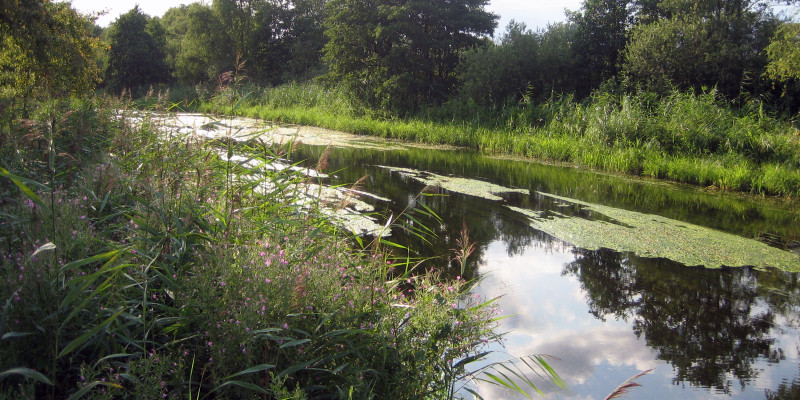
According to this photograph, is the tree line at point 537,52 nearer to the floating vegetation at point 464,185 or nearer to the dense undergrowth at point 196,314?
the floating vegetation at point 464,185

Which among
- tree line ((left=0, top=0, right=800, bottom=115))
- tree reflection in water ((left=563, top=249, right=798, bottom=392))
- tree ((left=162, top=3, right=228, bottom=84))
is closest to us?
tree reflection in water ((left=563, top=249, right=798, bottom=392))

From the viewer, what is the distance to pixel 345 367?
2.30 meters

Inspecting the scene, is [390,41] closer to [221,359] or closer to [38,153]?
[38,153]

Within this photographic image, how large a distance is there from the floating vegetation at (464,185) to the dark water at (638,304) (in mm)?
370

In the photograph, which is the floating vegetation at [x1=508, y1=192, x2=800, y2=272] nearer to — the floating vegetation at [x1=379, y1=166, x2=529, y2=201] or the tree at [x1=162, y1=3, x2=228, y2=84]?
the floating vegetation at [x1=379, y1=166, x2=529, y2=201]

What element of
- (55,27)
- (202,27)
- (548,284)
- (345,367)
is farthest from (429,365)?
(202,27)

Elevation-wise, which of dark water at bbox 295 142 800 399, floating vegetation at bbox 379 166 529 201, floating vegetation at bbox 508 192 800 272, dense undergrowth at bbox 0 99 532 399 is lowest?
dark water at bbox 295 142 800 399

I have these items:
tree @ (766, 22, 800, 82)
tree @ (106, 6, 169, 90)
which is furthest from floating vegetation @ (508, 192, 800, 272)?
tree @ (106, 6, 169, 90)

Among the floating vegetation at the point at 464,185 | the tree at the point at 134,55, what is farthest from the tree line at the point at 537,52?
the tree at the point at 134,55

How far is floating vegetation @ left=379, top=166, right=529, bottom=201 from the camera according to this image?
26.8ft

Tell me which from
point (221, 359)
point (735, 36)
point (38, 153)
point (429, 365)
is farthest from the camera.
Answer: point (735, 36)

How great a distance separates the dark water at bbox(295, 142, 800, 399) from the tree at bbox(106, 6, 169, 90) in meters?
26.8

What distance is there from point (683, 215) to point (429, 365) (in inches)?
236

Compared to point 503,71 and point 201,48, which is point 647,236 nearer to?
point 503,71
